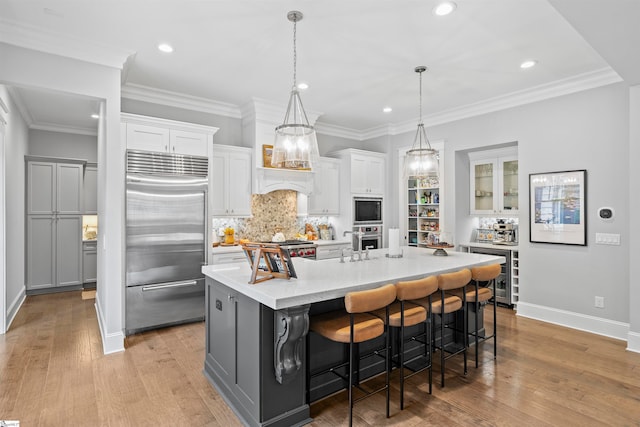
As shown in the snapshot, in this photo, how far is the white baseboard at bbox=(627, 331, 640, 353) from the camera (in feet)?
11.9

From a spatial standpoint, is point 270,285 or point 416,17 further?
point 416,17

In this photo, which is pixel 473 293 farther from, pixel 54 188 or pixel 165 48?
pixel 54 188

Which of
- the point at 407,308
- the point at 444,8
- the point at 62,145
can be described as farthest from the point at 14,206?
the point at 444,8

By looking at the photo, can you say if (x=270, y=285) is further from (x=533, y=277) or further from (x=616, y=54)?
(x=533, y=277)

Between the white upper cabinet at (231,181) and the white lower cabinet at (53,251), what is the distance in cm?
326

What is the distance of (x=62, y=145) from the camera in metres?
6.36

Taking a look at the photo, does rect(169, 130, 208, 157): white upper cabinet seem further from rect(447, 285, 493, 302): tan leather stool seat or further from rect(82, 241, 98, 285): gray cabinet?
rect(82, 241, 98, 285): gray cabinet

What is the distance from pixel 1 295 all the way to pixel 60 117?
3.10 m

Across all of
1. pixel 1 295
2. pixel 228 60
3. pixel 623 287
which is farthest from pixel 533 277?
pixel 1 295

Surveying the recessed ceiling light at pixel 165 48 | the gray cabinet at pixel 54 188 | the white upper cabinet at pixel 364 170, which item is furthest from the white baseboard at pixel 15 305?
the white upper cabinet at pixel 364 170

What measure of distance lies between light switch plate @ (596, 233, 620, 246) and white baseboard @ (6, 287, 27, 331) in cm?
717

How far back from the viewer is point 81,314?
491cm

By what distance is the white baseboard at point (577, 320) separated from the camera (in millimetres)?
4004

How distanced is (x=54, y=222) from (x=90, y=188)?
33.5 inches
